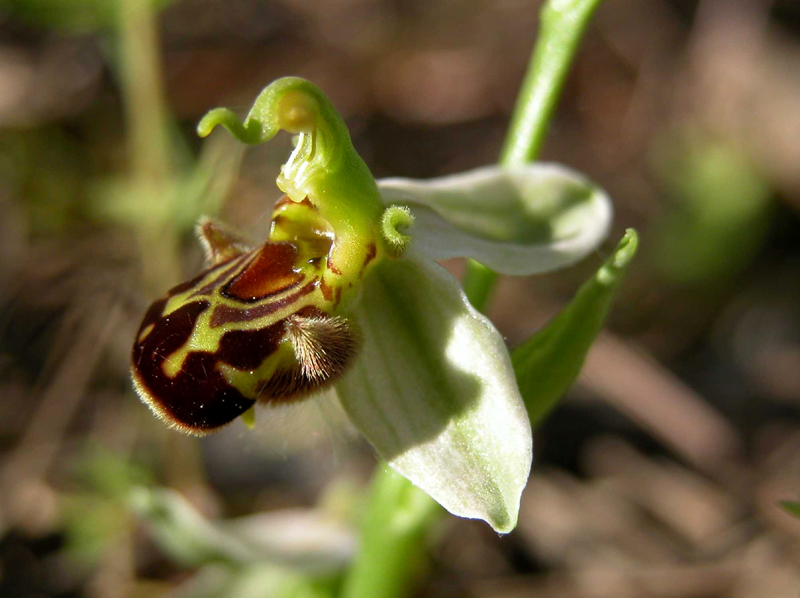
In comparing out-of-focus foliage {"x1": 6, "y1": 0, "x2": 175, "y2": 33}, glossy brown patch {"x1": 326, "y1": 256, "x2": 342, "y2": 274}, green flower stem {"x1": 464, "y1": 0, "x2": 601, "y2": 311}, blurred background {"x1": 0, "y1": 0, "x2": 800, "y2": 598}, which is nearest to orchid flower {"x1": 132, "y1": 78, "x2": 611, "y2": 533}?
glossy brown patch {"x1": 326, "y1": 256, "x2": 342, "y2": 274}

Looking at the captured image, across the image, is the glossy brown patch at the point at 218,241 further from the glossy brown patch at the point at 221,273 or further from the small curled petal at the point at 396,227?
the small curled petal at the point at 396,227

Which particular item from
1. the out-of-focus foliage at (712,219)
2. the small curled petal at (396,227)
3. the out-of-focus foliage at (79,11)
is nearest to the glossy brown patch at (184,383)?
the small curled petal at (396,227)

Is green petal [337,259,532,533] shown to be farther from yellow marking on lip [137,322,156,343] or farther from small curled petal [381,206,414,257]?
yellow marking on lip [137,322,156,343]

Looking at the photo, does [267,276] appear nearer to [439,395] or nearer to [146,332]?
[146,332]

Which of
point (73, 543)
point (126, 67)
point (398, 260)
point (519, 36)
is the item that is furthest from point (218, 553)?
point (519, 36)

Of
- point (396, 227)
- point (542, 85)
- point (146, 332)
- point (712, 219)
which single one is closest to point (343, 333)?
point (396, 227)
